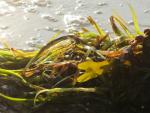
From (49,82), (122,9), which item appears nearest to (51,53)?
(49,82)

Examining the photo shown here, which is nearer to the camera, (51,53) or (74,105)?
(74,105)

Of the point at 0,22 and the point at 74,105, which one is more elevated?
the point at 0,22

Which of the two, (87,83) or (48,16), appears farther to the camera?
(48,16)

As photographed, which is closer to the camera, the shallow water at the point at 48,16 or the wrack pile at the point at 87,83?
the wrack pile at the point at 87,83

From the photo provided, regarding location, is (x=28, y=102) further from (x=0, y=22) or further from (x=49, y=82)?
(x=0, y=22)

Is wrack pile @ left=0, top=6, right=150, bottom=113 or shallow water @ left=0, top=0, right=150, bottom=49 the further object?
shallow water @ left=0, top=0, right=150, bottom=49
